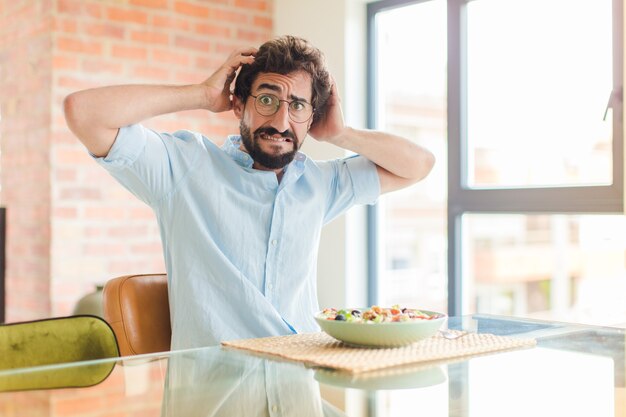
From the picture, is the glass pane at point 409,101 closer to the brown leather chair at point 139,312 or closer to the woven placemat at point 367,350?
the brown leather chair at point 139,312

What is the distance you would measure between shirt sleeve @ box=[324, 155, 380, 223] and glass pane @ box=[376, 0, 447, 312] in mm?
887

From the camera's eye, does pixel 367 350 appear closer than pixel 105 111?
Yes

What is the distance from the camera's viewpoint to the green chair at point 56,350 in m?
1.14

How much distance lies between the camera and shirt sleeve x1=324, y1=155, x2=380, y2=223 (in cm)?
227

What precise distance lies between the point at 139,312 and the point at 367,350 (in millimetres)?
640

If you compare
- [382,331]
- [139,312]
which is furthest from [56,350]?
[382,331]

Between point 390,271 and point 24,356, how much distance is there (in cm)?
246

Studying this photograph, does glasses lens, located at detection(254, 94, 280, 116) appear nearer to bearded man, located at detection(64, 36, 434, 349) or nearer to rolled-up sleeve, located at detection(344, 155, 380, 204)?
bearded man, located at detection(64, 36, 434, 349)

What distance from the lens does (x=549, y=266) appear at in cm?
480

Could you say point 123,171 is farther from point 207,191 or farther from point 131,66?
point 131,66

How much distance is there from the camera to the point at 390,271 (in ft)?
12.1

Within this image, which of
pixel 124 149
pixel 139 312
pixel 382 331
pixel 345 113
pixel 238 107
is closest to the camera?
pixel 382 331

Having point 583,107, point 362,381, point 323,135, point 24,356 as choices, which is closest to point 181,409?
point 362,381

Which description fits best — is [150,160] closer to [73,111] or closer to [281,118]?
[73,111]
